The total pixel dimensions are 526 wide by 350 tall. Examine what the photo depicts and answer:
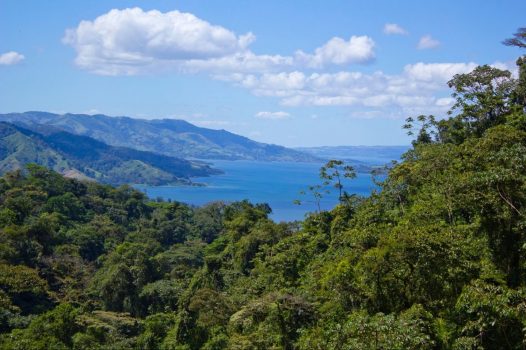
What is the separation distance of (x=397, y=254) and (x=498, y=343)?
9.97 ft

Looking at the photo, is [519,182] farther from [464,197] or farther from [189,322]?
[189,322]

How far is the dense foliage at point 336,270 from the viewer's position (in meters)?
12.0

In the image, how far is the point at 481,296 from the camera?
10.8m

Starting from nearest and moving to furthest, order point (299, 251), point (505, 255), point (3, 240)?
point (505, 255)
point (299, 251)
point (3, 240)

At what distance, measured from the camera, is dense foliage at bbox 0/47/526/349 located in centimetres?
1202

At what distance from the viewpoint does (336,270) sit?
16.3 m

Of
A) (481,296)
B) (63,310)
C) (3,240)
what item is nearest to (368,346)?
(481,296)

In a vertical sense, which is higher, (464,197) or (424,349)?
(464,197)

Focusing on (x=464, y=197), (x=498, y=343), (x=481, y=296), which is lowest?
(x=498, y=343)

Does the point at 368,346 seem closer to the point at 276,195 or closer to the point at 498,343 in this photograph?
the point at 498,343

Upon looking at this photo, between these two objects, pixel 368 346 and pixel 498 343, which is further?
pixel 498 343

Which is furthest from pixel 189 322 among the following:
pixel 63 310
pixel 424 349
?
pixel 424 349

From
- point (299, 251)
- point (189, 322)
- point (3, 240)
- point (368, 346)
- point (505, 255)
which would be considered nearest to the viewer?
point (368, 346)

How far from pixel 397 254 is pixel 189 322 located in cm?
1044
